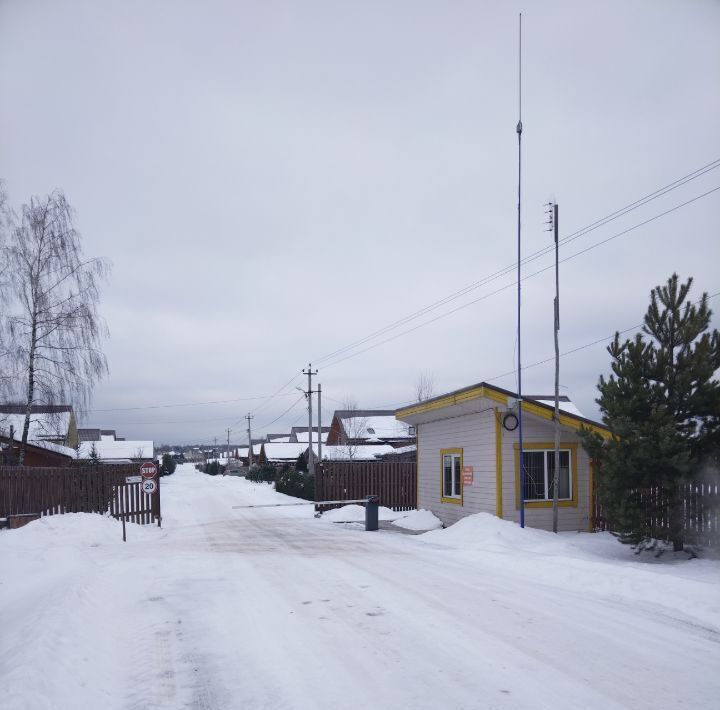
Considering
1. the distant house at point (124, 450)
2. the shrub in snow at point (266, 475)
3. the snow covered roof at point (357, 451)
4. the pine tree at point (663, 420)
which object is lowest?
the shrub in snow at point (266, 475)

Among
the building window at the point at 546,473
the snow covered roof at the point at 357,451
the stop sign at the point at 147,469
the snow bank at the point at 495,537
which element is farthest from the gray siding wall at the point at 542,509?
the snow covered roof at the point at 357,451

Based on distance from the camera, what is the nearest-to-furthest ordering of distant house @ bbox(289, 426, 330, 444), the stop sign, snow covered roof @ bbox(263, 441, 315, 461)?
the stop sign
snow covered roof @ bbox(263, 441, 315, 461)
distant house @ bbox(289, 426, 330, 444)

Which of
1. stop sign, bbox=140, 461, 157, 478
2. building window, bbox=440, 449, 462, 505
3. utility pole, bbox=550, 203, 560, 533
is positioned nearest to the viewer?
utility pole, bbox=550, 203, 560, 533

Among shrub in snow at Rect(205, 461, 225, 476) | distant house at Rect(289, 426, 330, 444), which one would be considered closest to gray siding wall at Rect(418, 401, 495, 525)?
distant house at Rect(289, 426, 330, 444)

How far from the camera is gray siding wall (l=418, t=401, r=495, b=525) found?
18.2 m

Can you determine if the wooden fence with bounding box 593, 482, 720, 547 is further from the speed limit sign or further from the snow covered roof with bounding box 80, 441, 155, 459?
the snow covered roof with bounding box 80, 441, 155, 459

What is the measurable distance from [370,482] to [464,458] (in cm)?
879

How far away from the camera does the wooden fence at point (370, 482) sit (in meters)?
27.7

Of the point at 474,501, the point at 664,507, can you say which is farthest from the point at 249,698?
the point at 474,501

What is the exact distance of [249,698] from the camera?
5609 mm

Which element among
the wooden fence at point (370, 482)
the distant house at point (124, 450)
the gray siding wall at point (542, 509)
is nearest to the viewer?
the gray siding wall at point (542, 509)

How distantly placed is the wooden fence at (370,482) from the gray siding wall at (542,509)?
1043cm

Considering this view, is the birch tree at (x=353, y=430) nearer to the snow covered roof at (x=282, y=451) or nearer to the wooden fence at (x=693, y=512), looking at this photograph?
the snow covered roof at (x=282, y=451)

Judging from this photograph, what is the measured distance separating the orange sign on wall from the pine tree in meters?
6.09
